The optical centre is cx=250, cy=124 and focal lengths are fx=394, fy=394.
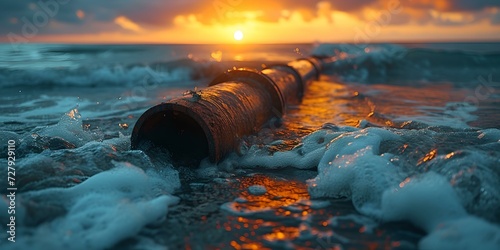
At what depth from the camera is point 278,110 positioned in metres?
6.05

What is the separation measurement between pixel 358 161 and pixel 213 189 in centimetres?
128

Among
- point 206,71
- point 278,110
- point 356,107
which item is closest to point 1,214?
point 278,110

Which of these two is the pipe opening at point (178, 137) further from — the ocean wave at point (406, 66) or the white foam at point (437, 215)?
the ocean wave at point (406, 66)

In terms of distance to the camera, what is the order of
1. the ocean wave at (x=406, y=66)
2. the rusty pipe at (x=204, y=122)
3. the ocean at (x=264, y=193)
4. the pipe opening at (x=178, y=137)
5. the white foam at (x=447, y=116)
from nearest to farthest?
the ocean at (x=264, y=193)
the rusty pipe at (x=204, y=122)
the pipe opening at (x=178, y=137)
the white foam at (x=447, y=116)
the ocean wave at (x=406, y=66)

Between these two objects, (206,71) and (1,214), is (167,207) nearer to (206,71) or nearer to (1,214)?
(1,214)

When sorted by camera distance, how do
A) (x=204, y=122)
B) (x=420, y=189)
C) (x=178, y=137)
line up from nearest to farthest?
(x=420, y=189), (x=204, y=122), (x=178, y=137)

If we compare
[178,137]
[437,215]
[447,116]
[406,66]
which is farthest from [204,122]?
[406,66]

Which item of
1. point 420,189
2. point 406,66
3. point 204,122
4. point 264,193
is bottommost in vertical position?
point 264,193

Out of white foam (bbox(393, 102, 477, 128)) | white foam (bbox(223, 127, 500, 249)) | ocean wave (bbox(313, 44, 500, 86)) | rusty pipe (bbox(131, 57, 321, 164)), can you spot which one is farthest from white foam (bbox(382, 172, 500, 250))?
ocean wave (bbox(313, 44, 500, 86))

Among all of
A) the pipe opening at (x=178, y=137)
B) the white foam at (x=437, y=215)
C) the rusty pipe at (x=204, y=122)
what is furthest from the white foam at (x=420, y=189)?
the pipe opening at (x=178, y=137)

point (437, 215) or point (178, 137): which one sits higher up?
point (178, 137)

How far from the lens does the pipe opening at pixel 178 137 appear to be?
13.3 ft

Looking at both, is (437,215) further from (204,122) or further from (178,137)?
(178,137)

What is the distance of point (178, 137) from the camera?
4285mm
